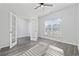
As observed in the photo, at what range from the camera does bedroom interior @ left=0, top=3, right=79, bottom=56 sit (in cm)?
290

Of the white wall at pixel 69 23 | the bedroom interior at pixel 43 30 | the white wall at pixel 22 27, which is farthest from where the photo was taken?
the white wall at pixel 22 27

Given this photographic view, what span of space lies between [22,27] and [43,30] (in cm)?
264

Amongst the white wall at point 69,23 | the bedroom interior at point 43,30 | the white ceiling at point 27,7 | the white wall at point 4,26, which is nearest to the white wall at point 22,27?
the bedroom interior at point 43,30

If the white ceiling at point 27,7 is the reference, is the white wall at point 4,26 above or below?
below

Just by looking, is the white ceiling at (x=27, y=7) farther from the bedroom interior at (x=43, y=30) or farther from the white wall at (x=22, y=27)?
the white wall at (x=22, y=27)

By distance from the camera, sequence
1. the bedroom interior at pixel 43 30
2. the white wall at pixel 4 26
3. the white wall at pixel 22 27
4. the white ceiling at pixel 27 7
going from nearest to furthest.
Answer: the bedroom interior at pixel 43 30
the white wall at pixel 4 26
the white ceiling at pixel 27 7
the white wall at pixel 22 27

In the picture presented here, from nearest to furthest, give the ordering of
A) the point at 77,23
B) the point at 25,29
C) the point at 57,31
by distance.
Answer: the point at 77,23 < the point at 57,31 < the point at 25,29

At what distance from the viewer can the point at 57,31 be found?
5.38 metres

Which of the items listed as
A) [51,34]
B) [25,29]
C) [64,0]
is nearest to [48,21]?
[51,34]

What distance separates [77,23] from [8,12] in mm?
4219

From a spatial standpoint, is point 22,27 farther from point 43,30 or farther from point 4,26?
point 4,26

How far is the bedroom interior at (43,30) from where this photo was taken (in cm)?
290

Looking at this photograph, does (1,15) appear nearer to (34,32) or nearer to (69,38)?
(34,32)

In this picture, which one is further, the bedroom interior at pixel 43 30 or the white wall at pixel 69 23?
the white wall at pixel 69 23
